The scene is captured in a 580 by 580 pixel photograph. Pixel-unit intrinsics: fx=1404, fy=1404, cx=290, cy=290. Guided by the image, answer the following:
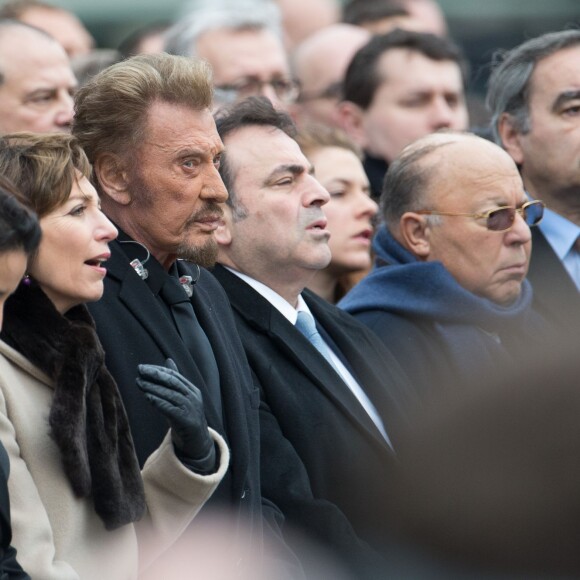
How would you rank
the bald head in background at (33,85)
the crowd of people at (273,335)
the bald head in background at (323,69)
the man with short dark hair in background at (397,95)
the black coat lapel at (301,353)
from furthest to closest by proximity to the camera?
the bald head in background at (323,69), the man with short dark hair in background at (397,95), the bald head in background at (33,85), the black coat lapel at (301,353), the crowd of people at (273,335)

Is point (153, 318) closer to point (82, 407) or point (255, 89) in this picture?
point (82, 407)

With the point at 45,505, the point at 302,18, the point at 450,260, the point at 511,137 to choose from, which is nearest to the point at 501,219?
the point at 450,260

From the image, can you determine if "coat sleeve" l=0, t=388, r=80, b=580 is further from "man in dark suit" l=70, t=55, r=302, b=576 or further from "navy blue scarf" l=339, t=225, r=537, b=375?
"navy blue scarf" l=339, t=225, r=537, b=375

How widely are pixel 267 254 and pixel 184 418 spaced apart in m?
1.62

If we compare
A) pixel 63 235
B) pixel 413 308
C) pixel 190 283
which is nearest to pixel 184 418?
pixel 63 235

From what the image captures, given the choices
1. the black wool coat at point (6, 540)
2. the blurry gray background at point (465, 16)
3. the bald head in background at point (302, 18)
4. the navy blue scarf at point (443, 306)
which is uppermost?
the black wool coat at point (6, 540)

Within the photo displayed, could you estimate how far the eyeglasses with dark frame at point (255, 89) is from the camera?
7473 mm

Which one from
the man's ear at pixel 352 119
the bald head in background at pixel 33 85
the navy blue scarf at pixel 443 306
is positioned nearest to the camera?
the navy blue scarf at pixel 443 306

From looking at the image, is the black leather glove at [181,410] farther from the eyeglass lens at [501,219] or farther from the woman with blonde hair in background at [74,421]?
the eyeglass lens at [501,219]

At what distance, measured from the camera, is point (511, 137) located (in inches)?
259

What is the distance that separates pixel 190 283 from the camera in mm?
4430

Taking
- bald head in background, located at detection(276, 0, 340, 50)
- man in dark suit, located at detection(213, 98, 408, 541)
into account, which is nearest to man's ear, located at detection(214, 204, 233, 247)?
man in dark suit, located at detection(213, 98, 408, 541)

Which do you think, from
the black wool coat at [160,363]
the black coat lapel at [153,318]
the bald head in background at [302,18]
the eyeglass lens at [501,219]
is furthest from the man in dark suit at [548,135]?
the bald head in background at [302,18]

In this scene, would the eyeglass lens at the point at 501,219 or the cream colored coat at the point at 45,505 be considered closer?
the cream colored coat at the point at 45,505
